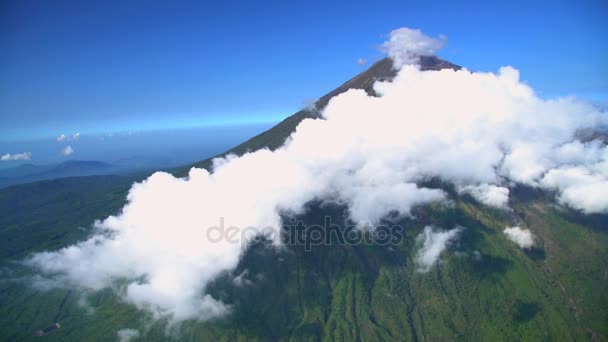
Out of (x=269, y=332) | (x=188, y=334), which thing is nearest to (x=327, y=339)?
(x=269, y=332)

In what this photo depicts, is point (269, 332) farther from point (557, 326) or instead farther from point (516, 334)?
point (557, 326)

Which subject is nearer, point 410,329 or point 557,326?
point 557,326

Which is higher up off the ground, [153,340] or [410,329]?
[153,340]

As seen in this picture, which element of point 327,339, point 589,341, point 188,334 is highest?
point 188,334

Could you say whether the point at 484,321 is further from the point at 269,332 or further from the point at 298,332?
the point at 269,332

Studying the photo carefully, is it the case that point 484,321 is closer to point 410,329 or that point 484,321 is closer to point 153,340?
point 410,329

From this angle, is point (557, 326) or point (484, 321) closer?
point (557, 326)

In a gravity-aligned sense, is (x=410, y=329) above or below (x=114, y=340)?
below

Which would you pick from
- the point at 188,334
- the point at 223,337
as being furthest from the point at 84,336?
the point at 223,337
